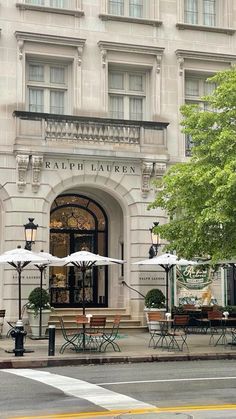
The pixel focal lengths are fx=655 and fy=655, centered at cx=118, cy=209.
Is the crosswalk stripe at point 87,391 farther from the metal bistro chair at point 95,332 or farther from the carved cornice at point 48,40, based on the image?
the carved cornice at point 48,40

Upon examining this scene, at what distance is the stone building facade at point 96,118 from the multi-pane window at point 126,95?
4cm

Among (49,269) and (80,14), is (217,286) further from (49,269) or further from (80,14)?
(80,14)

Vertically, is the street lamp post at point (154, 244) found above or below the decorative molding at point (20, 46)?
below

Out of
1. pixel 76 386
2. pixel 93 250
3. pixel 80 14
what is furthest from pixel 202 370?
pixel 80 14

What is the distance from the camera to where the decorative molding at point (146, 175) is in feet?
81.7

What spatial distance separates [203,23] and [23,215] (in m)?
11.3

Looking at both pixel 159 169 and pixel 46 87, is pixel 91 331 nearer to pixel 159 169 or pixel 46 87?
pixel 159 169

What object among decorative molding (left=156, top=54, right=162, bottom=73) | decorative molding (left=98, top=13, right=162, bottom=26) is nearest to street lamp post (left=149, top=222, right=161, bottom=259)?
decorative molding (left=156, top=54, right=162, bottom=73)

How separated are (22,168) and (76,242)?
427 cm

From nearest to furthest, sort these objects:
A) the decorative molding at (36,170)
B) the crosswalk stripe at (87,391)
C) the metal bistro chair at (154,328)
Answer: the crosswalk stripe at (87,391)
the metal bistro chair at (154,328)
the decorative molding at (36,170)

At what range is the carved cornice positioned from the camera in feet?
79.3

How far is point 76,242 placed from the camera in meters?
26.2

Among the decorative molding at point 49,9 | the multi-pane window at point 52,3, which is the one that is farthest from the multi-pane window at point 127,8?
the multi-pane window at point 52,3

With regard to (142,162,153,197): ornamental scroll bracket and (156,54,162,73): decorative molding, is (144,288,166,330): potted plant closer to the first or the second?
(142,162,153,197): ornamental scroll bracket
